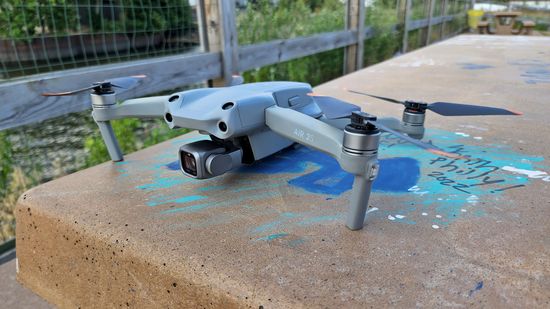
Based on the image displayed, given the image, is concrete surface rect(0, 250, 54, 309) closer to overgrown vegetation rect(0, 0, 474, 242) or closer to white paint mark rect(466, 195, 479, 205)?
overgrown vegetation rect(0, 0, 474, 242)

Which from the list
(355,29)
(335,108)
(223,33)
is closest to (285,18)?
(355,29)

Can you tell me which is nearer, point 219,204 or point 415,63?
point 219,204

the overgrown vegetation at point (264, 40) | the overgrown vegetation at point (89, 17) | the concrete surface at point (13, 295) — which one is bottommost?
the concrete surface at point (13, 295)

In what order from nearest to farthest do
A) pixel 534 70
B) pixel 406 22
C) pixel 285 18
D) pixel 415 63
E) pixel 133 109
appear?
pixel 133 109 < pixel 534 70 < pixel 415 63 < pixel 285 18 < pixel 406 22

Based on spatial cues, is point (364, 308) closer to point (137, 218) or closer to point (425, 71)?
point (137, 218)

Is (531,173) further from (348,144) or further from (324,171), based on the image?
(348,144)

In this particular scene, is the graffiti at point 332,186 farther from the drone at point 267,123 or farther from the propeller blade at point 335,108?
the propeller blade at point 335,108

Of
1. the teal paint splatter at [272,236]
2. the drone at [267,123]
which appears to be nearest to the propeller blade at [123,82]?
the drone at [267,123]

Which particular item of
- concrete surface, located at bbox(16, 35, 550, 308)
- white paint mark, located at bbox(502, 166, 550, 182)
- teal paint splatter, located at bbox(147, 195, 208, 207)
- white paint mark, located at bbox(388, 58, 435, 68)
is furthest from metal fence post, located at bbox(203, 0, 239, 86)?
white paint mark, located at bbox(502, 166, 550, 182)
